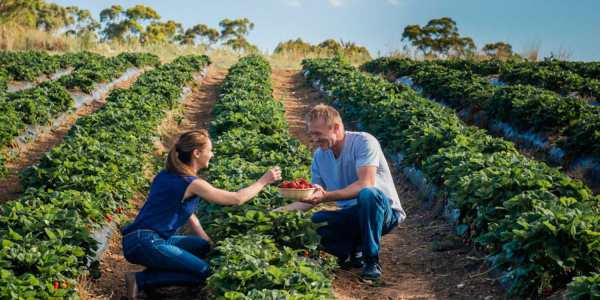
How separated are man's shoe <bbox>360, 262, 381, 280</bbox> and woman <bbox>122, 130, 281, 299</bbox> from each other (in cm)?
120

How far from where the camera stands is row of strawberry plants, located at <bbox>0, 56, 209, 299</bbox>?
15.3 ft

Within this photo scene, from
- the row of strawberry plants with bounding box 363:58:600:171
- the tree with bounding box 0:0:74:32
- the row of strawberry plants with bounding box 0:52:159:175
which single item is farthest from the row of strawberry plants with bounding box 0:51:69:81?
the tree with bounding box 0:0:74:32

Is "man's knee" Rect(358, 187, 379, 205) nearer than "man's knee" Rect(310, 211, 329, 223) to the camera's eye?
Yes

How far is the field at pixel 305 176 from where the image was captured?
15.6 ft

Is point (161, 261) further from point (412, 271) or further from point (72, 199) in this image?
point (412, 271)

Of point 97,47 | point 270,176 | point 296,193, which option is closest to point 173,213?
point 270,176

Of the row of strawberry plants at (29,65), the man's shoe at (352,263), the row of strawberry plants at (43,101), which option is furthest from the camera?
the row of strawberry plants at (29,65)

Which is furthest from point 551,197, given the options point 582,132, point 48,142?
point 48,142

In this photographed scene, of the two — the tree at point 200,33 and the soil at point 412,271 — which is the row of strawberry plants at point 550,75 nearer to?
the soil at point 412,271

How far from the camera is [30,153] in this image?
10.7 meters

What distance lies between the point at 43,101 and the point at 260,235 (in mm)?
8227

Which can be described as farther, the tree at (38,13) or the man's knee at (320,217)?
the tree at (38,13)

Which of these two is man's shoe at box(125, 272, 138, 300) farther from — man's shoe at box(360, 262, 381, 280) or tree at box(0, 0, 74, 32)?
tree at box(0, 0, 74, 32)

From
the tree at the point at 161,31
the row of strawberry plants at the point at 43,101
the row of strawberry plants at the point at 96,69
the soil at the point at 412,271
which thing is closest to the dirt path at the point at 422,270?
the soil at the point at 412,271
